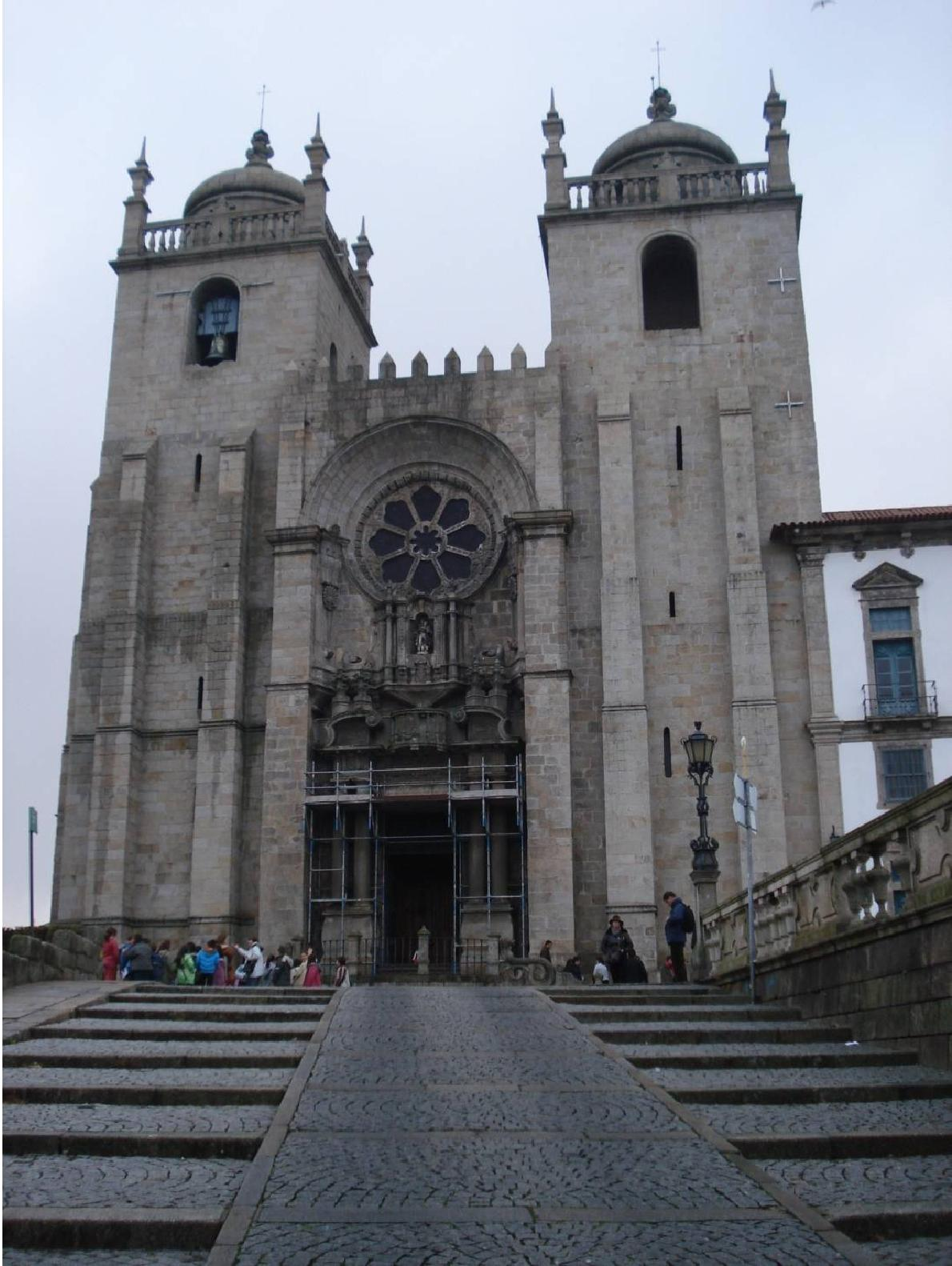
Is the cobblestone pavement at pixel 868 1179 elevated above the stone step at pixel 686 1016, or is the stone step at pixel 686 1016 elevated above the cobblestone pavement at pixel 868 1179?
the stone step at pixel 686 1016

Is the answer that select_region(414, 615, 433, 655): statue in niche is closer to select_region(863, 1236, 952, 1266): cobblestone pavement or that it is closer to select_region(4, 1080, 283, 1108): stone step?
select_region(4, 1080, 283, 1108): stone step

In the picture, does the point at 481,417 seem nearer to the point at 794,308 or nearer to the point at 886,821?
the point at 794,308

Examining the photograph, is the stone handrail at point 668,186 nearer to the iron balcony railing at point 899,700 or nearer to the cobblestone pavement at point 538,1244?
the iron balcony railing at point 899,700

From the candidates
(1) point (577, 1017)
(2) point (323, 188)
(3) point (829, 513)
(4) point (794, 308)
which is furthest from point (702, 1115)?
(2) point (323, 188)

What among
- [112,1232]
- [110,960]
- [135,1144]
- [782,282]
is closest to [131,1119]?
[135,1144]

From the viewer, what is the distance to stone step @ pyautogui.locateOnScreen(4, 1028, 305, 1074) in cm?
1234

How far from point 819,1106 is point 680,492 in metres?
22.9

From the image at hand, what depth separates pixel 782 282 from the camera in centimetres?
3381

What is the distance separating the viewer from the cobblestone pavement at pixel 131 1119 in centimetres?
952

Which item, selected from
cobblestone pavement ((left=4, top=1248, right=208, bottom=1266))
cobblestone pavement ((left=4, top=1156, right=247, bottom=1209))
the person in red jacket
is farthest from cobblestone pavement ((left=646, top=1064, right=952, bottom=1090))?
the person in red jacket

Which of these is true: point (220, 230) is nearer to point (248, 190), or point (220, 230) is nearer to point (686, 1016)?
point (248, 190)

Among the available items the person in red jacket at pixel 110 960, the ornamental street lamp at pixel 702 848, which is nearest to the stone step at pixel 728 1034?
the ornamental street lamp at pixel 702 848

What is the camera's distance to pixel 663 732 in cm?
3039

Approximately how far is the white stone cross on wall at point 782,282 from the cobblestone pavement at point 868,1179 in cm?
2780
